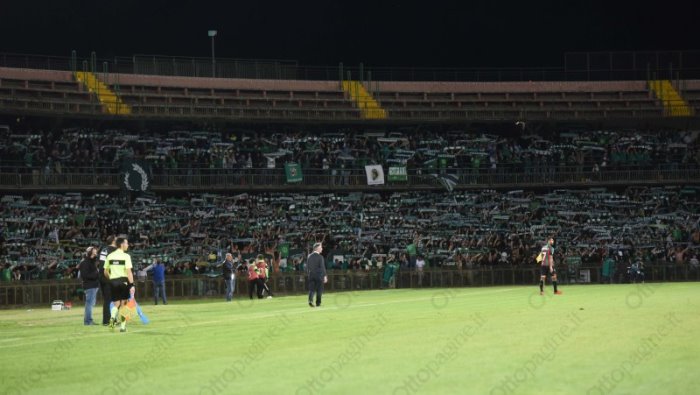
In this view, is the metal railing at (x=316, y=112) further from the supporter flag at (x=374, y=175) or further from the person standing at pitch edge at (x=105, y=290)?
the person standing at pitch edge at (x=105, y=290)

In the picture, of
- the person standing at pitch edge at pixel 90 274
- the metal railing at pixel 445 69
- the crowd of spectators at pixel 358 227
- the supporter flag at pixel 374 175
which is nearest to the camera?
the person standing at pitch edge at pixel 90 274

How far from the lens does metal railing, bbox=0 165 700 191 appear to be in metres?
52.3

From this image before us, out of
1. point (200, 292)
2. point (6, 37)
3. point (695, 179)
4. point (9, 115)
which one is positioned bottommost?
point (200, 292)

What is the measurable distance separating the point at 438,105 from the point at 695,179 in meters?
16.6

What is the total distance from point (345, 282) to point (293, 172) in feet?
37.2

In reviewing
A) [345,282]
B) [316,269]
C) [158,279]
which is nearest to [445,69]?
[345,282]

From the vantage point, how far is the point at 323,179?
5875 centimetres

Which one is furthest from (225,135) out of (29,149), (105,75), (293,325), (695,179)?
(293,325)

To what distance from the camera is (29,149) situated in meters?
53.5

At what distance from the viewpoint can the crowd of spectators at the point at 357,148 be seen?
55.1 metres

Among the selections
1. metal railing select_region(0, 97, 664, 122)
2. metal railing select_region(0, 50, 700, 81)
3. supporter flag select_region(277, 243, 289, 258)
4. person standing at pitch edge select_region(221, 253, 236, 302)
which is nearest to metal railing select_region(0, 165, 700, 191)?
metal railing select_region(0, 97, 664, 122)

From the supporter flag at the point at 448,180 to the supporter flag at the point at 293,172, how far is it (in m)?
8.13

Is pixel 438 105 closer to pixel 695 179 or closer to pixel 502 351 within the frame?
pixel 695 179

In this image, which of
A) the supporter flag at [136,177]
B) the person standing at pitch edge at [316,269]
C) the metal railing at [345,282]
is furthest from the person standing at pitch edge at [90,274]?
the supporter flag at [136,177]
